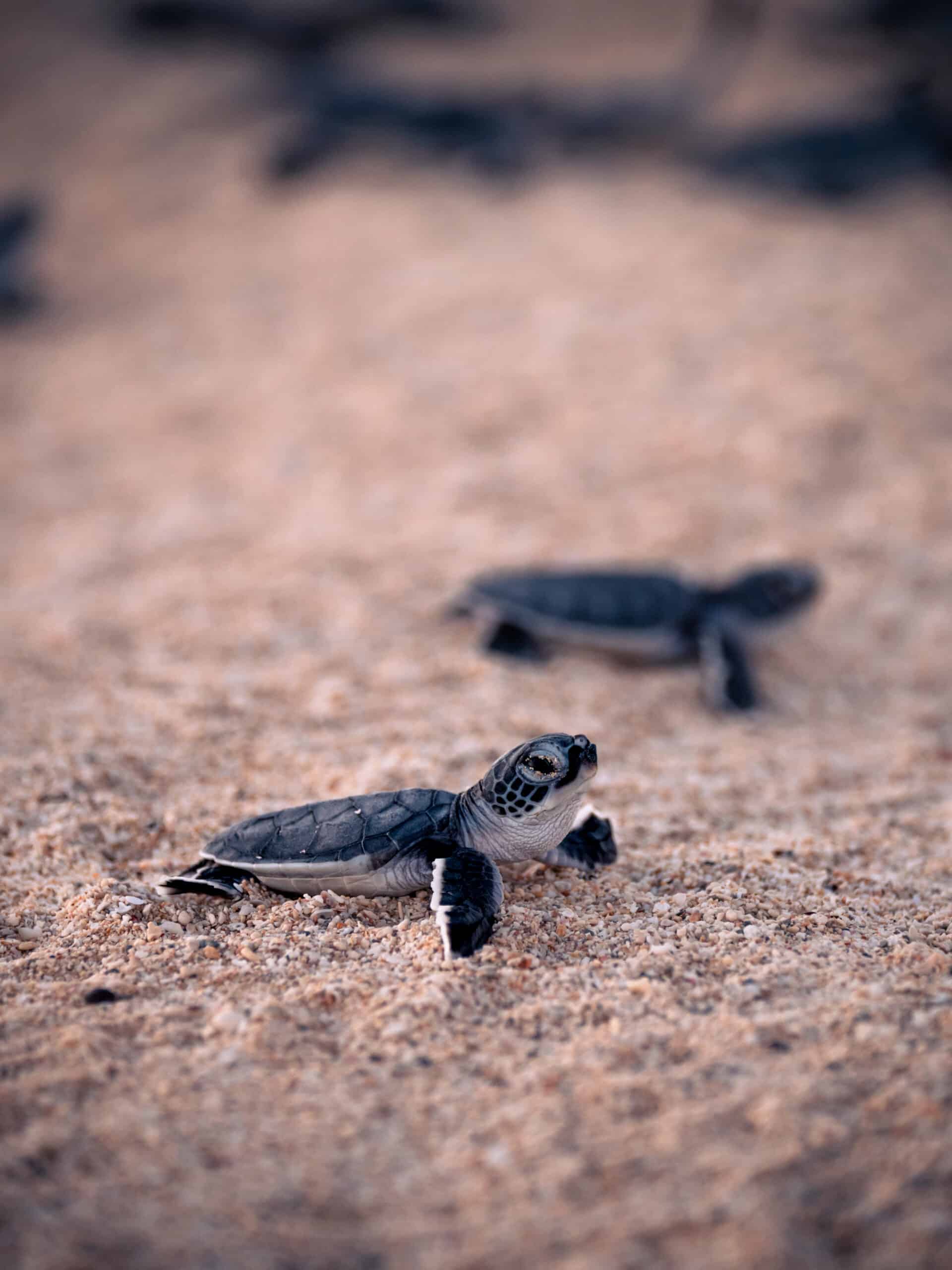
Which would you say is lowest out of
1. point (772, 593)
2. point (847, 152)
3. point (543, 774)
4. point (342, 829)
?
point (772, 593)

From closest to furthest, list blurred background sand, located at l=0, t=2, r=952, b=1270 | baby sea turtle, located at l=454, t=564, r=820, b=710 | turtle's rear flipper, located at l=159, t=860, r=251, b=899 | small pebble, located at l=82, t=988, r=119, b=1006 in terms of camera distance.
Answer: blurred background sand, located at l=0, t=2, r=952, b=1270 → small pebble, located at l=82, t=988, r=119, b=1006 → turtle's rear flipper, located at l=159, t=860, r=251, b=899 → baby sea turtle, located at l=454, t=564, r=820, b=710

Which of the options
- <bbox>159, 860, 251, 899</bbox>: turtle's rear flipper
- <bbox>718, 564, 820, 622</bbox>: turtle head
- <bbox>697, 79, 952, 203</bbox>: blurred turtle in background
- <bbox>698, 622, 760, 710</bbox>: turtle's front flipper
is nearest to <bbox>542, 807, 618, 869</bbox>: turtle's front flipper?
<bbox>159, 860, 251, 899</bbox>: turtle's rear flipper

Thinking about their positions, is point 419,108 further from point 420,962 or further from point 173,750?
point 420,962

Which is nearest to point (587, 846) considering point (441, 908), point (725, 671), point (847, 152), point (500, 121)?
point (441, 908)

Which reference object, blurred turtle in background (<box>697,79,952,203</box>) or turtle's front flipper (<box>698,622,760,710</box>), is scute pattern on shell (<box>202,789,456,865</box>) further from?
blurred turtle in background (<box>697,79,952,203</box>)

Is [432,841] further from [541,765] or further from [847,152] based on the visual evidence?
[847,152]

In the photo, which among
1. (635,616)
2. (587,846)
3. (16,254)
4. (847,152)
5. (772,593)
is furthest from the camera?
(16,254)
